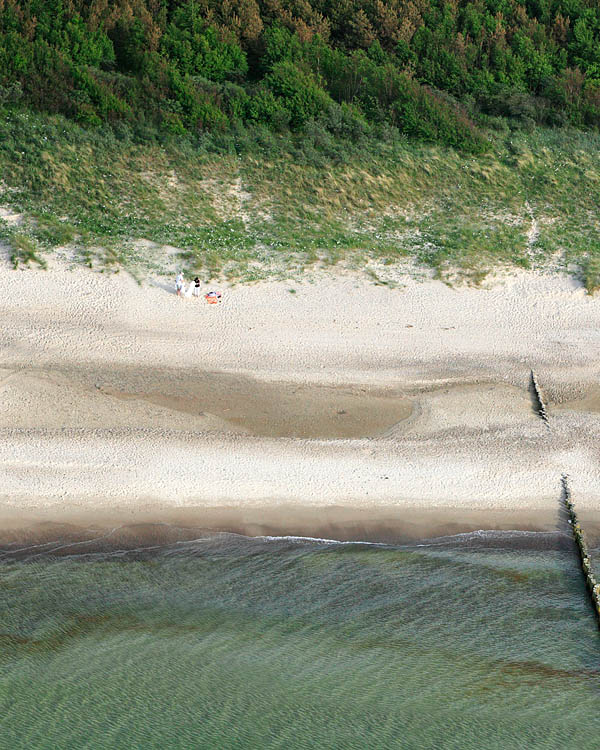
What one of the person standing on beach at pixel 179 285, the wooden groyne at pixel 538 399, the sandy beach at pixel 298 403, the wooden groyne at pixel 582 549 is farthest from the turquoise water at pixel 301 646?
the person standing on beach at pixel 179 285

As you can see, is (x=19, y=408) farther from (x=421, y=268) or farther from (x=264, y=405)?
(x=421, y=268)

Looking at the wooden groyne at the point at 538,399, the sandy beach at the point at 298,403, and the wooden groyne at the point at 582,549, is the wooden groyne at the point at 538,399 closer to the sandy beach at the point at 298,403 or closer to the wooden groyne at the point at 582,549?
the sandy beach at the point at 298,403

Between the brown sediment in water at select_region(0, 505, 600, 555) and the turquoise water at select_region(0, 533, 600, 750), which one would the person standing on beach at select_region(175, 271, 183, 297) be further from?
the turquoise water at select_region(0, 533, 600, 750)

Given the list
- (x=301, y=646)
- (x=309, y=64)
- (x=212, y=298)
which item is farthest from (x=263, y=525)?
(x=309, y=64)

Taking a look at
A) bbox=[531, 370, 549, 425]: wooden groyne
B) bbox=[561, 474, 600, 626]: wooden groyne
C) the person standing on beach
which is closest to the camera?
bbox=[561, 474, 600, 626]: wooden groyne

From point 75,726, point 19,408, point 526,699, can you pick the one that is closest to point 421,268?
point 19,408

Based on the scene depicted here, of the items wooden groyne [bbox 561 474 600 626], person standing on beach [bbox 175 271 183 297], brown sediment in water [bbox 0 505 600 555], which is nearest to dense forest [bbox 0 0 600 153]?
person standing on beach [bbox 175 271 183 297]

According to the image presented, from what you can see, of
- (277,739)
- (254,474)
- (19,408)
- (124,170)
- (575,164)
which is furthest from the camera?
(575,164)

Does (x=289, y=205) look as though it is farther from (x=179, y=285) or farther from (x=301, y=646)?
(x=301, y=646)
